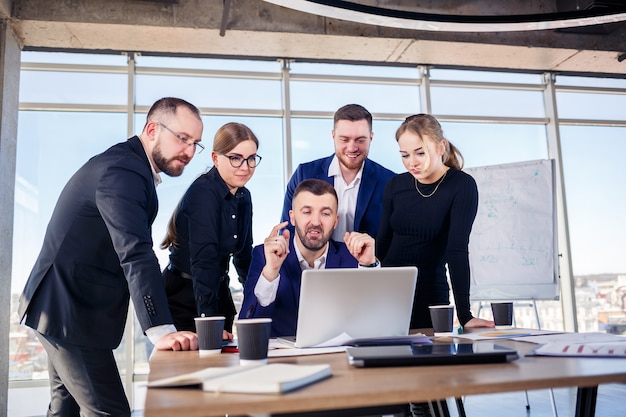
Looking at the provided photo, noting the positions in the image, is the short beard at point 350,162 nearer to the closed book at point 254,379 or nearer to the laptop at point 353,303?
the laptop at point 353,303

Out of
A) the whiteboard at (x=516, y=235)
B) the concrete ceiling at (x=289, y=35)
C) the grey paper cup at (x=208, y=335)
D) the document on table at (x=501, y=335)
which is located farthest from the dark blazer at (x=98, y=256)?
the whiteboard at (x=516, y=235)

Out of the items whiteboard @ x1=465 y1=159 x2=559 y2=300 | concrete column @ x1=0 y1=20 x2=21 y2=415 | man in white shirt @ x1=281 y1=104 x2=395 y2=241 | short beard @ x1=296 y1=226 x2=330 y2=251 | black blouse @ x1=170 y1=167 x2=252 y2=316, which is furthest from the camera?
whiteboard @ x1=465 y1=159 x2=559 y2=300

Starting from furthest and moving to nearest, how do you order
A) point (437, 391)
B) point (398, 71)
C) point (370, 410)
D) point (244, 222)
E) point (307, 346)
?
point (398, 71) → point (244, 222) → point (307, 346) → point (370, 410) → point (437, 391)

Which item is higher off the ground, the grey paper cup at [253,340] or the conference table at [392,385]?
the grey paper cup at [253,340]

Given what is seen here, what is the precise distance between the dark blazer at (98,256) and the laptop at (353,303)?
0.48 m

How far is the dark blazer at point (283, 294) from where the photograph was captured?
2131 millimetres

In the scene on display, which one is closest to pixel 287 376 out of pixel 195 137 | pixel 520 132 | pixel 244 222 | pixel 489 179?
pixel 195 137

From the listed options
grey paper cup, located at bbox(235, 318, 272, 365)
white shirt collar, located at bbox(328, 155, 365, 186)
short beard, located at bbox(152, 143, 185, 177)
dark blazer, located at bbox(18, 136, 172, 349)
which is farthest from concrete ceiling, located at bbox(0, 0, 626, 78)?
grey paper cup, located at bbox(235, 318, 272, 365)

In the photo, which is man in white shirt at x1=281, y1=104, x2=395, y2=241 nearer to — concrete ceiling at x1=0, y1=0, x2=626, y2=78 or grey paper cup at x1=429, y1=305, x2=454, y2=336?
grey paper cup at x1=429, y1=305, x2=454, y2=336

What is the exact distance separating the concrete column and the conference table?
4.10 meters

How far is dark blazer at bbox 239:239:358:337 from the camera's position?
2.13m

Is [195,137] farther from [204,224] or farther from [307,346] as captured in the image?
[307,346]

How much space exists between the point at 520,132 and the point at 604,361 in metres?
5.82

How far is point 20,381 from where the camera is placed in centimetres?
504
